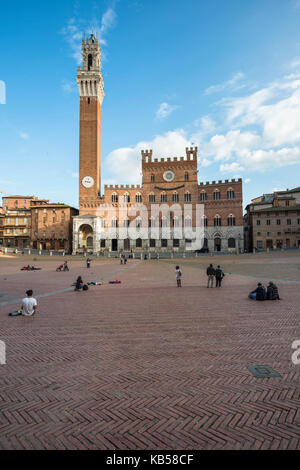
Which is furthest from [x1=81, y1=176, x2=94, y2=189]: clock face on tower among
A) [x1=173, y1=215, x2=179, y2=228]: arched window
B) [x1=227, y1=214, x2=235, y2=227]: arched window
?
[x1=227, y1=214, x2=235, y2=227]: arched window

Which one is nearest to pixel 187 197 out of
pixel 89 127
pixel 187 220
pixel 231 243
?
pixel 187 220

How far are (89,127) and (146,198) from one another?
20.5 metres

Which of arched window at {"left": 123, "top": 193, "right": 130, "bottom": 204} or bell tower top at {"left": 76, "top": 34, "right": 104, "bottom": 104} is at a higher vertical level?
bell tower top at {"left": 76, "top": 34, "right": 104, "bottom": 104}

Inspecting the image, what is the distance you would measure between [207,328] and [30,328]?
5.42 meters

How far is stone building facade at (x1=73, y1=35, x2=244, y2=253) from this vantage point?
51.0 metres

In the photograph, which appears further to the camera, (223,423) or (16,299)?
(16,299)

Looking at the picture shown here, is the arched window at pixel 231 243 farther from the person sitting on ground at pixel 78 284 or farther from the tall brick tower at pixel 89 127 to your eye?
the person sitting on ground at pixel 78 284

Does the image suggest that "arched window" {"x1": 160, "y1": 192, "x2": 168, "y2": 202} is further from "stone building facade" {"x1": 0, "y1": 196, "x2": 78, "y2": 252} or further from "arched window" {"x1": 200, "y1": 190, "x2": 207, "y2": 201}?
"stone building facade" {"x1": 0, "y1": 196, "x2": 78, "y2": 252}

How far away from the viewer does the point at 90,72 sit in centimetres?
5169

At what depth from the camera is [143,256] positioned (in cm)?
4444

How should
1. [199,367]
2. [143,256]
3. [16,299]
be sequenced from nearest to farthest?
[199,367] → [16,299] → [143,256]

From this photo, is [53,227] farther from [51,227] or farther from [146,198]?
[146,198]
